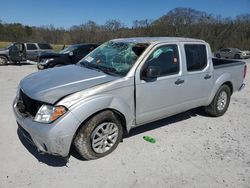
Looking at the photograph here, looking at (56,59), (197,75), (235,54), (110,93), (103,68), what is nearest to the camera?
(110,93)

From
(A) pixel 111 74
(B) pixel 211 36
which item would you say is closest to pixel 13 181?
(A) pixel 111 74

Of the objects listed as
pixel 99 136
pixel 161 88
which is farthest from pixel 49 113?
pixel 161 88

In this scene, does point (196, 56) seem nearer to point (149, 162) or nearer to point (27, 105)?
point (149, 162)

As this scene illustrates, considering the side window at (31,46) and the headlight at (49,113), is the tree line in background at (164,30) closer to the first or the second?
the side window at (31,46)

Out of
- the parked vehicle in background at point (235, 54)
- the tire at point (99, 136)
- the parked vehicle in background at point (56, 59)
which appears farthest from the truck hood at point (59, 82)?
the parked vehicle in background at point (235, 54)

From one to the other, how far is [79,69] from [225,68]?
335cm

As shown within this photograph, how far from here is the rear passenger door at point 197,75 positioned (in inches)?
189

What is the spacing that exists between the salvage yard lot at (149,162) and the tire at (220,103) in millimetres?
676

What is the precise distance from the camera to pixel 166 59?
4.45 m

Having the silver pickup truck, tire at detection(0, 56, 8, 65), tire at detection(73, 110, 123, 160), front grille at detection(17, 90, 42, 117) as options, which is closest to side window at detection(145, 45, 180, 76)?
the silver pickup truck

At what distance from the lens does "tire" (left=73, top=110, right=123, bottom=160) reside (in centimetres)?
356

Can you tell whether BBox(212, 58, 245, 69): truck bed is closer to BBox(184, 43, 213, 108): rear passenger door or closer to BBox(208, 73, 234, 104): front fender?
BBox(208, 73, 234, 104): front fender

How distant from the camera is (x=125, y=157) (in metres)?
3.90

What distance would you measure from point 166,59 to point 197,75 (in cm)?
88
